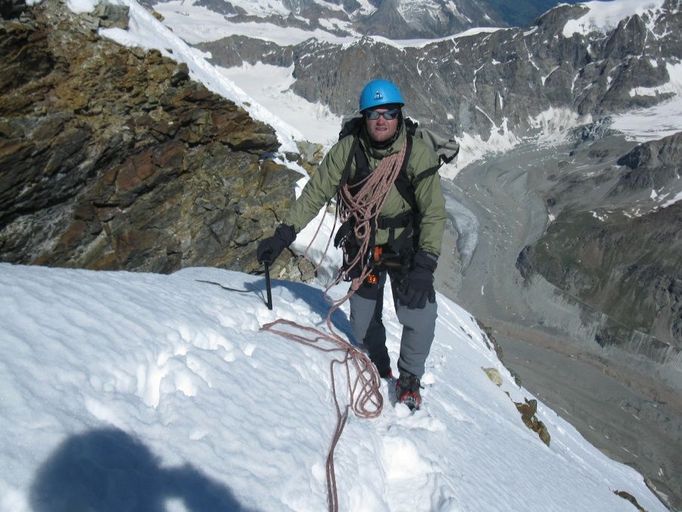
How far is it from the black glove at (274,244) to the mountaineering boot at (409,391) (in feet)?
6.72

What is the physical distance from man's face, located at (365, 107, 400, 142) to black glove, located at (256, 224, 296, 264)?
139 cm

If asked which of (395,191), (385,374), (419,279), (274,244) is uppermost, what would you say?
(395,191)

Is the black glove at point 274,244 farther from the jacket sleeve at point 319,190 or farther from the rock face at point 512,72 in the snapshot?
the rock face at point 512,72

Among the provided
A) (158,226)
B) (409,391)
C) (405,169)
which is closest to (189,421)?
(409,391)

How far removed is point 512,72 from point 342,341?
636 feet

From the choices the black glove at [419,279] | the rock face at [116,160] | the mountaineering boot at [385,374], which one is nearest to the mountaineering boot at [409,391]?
the mountaineering boot at [385,374]

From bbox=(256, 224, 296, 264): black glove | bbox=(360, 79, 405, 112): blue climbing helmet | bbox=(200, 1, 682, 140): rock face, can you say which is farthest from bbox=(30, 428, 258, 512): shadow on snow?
bbox=(200, 1, 682, 140): rock face

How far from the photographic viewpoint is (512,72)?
176 metres

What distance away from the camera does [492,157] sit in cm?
15138

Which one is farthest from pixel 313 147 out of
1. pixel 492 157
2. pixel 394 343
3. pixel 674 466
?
pixel 492 157

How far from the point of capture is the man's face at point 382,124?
15.7ft

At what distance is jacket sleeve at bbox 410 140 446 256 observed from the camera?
193 inches

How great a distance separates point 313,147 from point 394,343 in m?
13.2

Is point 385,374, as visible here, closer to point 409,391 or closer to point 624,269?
point 409,391
